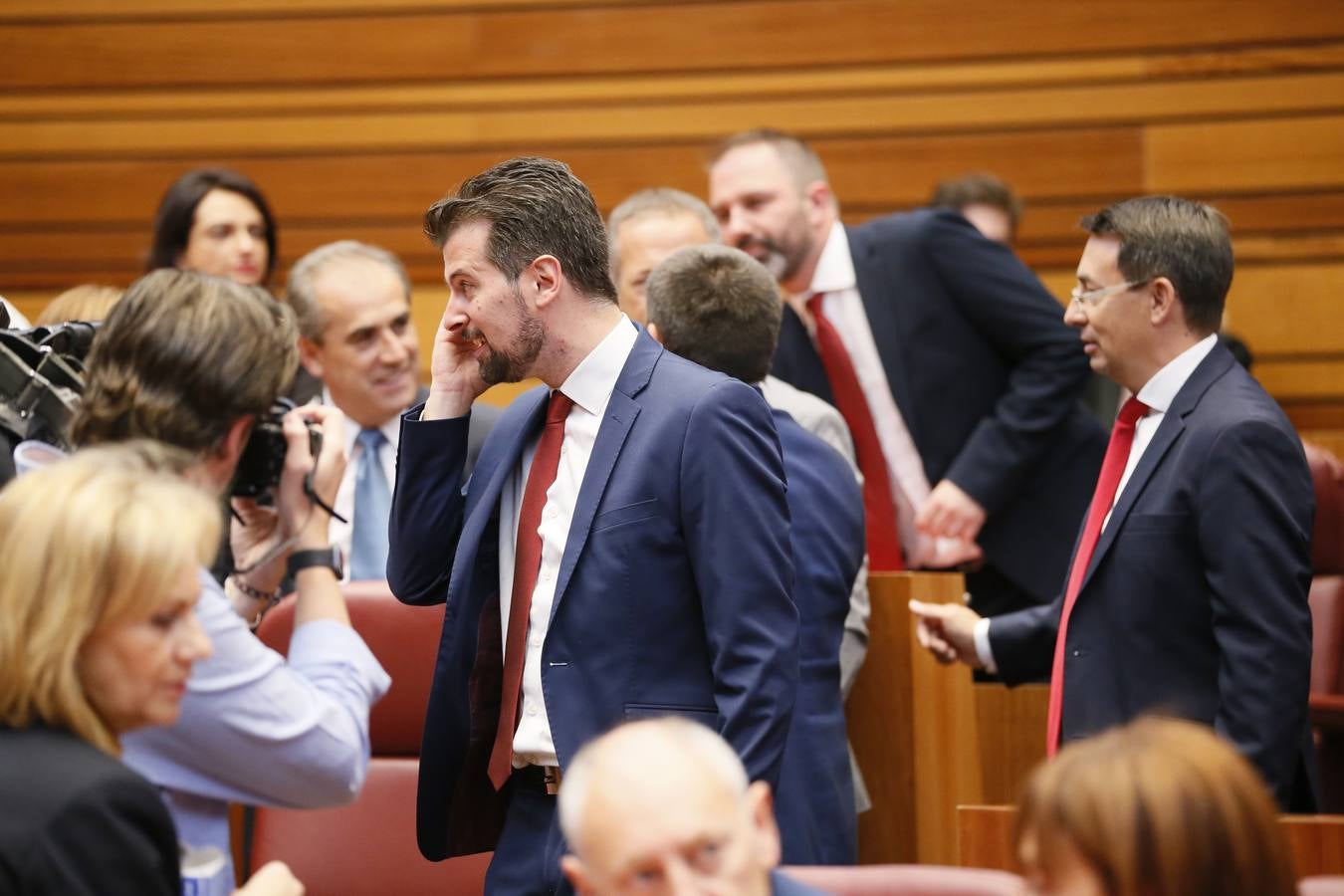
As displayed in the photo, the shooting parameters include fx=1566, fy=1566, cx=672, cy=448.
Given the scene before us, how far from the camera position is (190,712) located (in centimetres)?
163

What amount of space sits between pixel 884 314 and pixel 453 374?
1635 millimetres

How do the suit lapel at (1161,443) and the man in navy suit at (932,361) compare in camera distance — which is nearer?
the suit lapel at (1161,443)

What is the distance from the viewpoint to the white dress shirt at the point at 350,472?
3174 mm

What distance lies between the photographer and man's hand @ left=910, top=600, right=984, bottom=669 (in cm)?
260

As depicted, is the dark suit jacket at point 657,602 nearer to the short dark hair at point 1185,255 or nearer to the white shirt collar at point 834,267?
the short dark hair at point 1185,255

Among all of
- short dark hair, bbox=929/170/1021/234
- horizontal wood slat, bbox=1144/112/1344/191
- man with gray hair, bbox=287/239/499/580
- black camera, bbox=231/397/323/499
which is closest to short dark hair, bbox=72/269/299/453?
black camera, bbox=231/397/323/499

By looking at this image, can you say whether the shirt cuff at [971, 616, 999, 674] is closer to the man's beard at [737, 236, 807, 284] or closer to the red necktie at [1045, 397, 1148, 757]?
the red necktie at [1045, 397, 1148, 757]

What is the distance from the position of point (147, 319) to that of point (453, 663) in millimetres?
605

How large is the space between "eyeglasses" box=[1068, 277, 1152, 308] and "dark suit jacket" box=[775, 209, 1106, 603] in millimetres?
973

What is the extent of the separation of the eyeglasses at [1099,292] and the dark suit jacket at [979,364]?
973 millimetres

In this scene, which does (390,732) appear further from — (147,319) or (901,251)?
(901,251)

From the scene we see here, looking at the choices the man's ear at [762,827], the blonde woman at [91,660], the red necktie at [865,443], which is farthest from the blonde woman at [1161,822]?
the red necktie at [865,443]

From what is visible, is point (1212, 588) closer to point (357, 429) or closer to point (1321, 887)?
point (1321, 887)

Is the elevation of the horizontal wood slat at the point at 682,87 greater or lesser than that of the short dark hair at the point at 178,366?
greater
